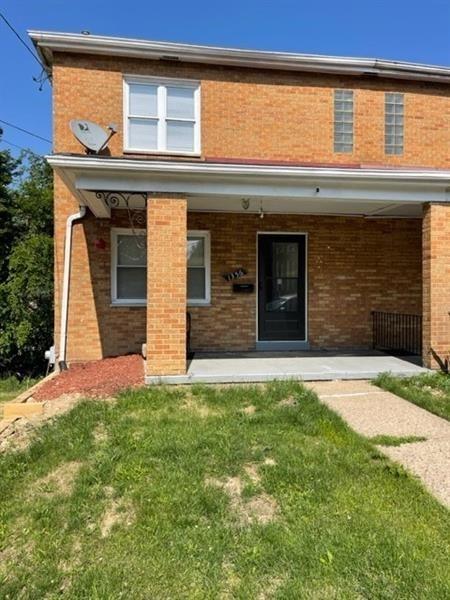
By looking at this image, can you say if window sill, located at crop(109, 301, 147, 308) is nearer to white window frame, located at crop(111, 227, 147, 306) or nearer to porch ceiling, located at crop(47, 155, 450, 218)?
white window frame, located at crop(111, 227, 147, 306)

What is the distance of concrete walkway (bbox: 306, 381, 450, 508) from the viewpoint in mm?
3842

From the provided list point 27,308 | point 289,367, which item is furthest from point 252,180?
point 27,308

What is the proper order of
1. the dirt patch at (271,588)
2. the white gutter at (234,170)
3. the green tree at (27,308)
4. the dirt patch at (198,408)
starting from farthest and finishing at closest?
the green tree at (27,308), the white gutter at (234,170), the dirt patch at (198,408), the dirt patch at (271,588)

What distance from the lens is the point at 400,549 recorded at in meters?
2.73

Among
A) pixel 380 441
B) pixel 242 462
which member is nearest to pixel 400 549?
pixel 242 462

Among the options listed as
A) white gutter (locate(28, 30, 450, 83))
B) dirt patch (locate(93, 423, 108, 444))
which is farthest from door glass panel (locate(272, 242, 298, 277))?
dirt patch (locate(93, 423, 108, 444))

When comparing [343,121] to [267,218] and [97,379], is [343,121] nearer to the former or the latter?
[267,218]

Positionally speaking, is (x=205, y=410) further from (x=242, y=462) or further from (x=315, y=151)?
(x=315, y=151)

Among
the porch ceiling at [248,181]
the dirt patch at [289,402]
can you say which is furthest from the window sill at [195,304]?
the dirt patch at [289,402]

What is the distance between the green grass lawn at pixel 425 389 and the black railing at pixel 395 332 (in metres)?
2.76

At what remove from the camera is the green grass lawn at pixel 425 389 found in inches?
226

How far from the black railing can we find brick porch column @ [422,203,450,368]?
2504 mm

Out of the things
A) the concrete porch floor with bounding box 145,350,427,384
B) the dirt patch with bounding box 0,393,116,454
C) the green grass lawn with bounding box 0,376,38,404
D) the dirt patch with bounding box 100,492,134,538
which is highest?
the concrete porch floor with bounding box 145,350,427,384

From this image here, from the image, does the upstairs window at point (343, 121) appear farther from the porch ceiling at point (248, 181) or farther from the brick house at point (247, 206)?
the porch ceiling at point (248, 181)
